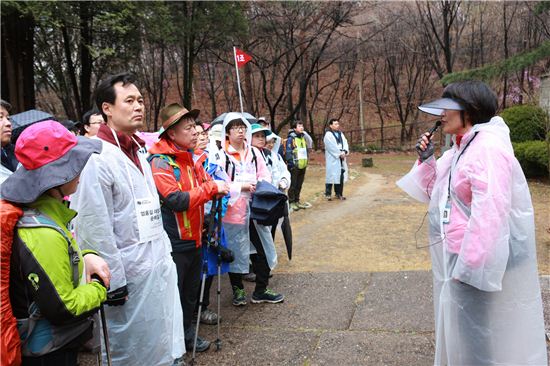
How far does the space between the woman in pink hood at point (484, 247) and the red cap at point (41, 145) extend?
1.89 meters

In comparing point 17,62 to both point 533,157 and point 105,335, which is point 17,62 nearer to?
point 105,335

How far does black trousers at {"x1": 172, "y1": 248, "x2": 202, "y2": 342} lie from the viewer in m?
3.12

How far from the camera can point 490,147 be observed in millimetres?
2191

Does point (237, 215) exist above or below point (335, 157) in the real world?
above

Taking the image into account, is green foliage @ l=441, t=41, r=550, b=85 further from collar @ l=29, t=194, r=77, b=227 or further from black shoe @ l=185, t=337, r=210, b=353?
collar @ l=29, t=194, r=77, b=227

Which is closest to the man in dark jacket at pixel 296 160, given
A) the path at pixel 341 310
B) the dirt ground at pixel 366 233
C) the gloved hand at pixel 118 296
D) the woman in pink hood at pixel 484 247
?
the dirt ground at pixel 366 233

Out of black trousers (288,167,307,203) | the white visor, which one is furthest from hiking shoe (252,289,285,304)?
black trousers (288,167,307,203)

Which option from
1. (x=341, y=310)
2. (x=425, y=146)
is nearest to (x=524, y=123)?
(x=341, y=310)

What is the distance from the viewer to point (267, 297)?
167 inches

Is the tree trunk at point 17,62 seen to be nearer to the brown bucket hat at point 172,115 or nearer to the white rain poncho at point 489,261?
the brown bucket hat at point 172,115

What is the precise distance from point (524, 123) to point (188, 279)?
1297 centimetres

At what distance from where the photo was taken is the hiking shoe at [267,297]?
4.23m

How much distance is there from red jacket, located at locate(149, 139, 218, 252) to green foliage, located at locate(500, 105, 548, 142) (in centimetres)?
1238

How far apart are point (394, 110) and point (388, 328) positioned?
3429 cm
